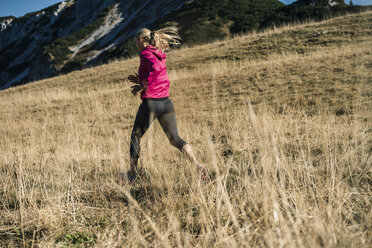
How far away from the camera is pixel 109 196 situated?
7.64ft

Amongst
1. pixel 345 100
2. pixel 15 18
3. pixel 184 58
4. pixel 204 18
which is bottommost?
pixel 345 100

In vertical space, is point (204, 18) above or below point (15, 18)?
below

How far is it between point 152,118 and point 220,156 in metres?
1.04

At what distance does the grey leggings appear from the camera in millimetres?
2812

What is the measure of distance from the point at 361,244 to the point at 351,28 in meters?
14.3

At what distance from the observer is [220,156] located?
320 centimetres

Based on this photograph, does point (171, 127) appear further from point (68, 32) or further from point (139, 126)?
point (68, 32)

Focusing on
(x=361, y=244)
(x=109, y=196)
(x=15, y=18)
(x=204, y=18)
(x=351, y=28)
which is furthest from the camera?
(x=15, y=18)

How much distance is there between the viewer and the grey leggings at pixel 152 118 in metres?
2.81

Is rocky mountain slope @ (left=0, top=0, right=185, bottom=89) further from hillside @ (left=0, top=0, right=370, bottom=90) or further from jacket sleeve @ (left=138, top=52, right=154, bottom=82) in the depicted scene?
jacket sleeve @ (left=138, top=52, right=154, bottom=82)

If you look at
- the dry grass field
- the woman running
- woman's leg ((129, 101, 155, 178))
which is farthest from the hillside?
woman's leg ((129, 101, 155, 178))

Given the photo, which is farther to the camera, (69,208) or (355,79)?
(355,79)

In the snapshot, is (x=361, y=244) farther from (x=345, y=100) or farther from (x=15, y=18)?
(x=15, y=18)

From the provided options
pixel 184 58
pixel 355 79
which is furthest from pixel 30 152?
pixel 184 58
